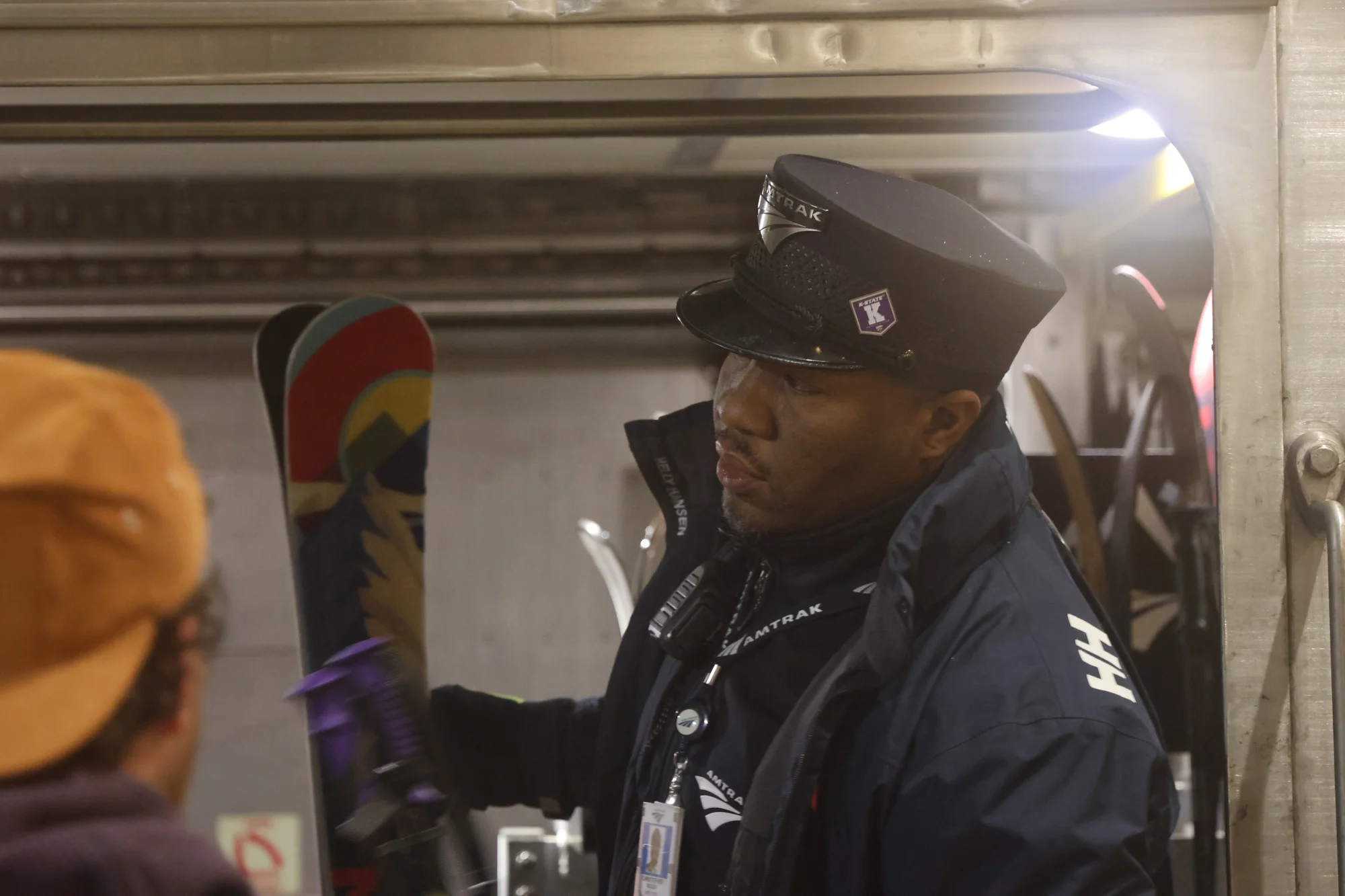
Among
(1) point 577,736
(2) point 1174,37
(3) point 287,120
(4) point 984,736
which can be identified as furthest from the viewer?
(1) point 577,736

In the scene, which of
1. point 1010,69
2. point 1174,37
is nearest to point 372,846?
point 1010,69

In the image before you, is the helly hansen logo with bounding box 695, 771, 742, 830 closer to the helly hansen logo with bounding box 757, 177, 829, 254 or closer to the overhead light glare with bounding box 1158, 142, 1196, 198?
the helly hansen logo with bounding box 757, 177, 829, 254

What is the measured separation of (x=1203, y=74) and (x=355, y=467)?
109 cm

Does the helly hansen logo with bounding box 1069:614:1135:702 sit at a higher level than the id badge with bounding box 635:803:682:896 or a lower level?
higher

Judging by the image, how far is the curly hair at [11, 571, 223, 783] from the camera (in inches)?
29.7

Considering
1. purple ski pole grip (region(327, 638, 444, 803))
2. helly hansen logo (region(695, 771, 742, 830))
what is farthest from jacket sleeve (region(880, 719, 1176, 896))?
purple ski pole grip (region(327, 638, 444, 803))

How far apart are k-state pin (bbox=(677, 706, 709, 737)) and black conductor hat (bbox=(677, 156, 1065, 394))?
39 centimetres

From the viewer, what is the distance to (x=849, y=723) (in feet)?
3.56

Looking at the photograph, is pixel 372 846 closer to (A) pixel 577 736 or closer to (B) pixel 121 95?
(A) pixel 577 736

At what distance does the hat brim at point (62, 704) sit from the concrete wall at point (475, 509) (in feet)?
2.10

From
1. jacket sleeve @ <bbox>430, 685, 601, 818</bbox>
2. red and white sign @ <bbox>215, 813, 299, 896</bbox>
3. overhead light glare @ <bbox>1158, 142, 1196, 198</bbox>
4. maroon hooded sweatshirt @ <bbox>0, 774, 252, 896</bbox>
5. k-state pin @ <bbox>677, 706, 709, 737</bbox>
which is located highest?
overhead light glare @ <bbox>1158, 142, 1196, 198</bbox>

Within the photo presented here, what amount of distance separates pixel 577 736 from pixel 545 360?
0.52 meters

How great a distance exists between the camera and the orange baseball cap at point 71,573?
0.77 metres

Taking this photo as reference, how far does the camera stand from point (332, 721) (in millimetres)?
1226
